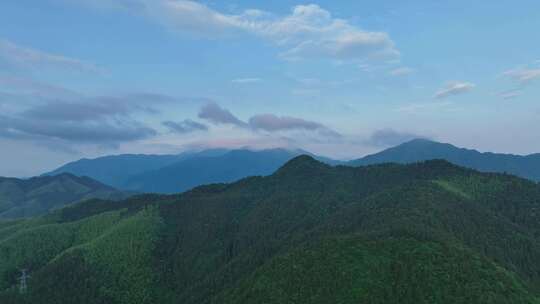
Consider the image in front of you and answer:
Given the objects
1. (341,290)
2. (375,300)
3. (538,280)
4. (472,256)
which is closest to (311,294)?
(341,290)

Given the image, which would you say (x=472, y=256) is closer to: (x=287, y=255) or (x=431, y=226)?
(x=431, y=226)

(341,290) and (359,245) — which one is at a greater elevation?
(359,245)

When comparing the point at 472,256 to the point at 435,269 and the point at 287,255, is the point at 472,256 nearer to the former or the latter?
the point at 435,269

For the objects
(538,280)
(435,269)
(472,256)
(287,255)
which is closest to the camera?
(435,269)

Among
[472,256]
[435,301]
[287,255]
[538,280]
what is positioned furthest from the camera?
[538,280]

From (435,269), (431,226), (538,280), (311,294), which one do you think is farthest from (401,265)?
(538,280)

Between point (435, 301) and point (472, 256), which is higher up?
point (472, 256)

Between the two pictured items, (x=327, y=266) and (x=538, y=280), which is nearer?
(x=327, y=266)

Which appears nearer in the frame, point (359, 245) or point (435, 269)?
point (435, 269)

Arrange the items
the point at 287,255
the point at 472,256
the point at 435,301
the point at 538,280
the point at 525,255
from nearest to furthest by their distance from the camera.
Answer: the point at 435,301 < the point at 472,256 < the point at 287,255 < the point at 538,280 < the point at 525,255
